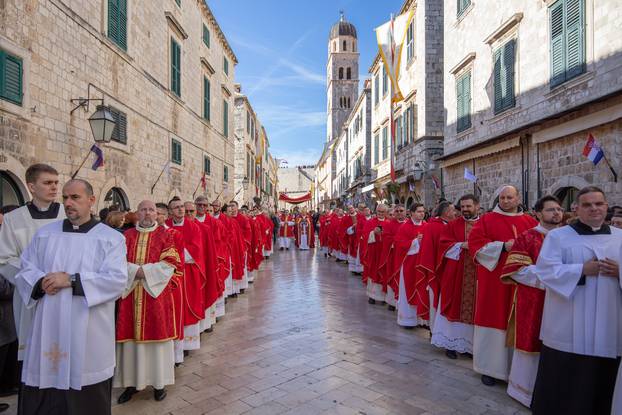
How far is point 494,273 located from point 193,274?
367 centimetres

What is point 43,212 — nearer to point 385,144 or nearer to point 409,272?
point 409,272

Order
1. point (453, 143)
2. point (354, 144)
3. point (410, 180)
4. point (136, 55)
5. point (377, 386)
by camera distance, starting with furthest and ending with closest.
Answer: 1. point (354, 144)
2. point (410, 180)
3. point (453, 143)
4. point (136, 55)
5. point (377, 386)

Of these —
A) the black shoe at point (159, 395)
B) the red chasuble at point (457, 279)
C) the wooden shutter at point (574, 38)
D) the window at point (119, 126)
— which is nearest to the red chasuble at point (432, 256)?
the red chasuble at point (457, 279)

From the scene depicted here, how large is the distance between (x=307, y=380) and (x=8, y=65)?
20.7 ft

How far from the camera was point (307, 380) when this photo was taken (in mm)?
4512

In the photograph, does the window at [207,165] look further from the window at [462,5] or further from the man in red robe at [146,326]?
the man in red robe at [146,326]

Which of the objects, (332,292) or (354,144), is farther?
(354,144)

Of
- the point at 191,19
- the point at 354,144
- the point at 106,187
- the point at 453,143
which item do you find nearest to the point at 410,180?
the point at 453,143

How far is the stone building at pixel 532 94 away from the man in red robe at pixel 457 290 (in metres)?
0.58

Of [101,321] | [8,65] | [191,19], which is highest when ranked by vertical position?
[191,19]

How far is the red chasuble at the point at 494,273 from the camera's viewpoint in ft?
14.8

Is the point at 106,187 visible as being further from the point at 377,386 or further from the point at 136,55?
the point at 377,386

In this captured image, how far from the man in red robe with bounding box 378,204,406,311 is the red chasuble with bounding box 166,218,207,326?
3727 mm

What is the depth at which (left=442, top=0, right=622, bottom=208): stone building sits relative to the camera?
25.7 ft
